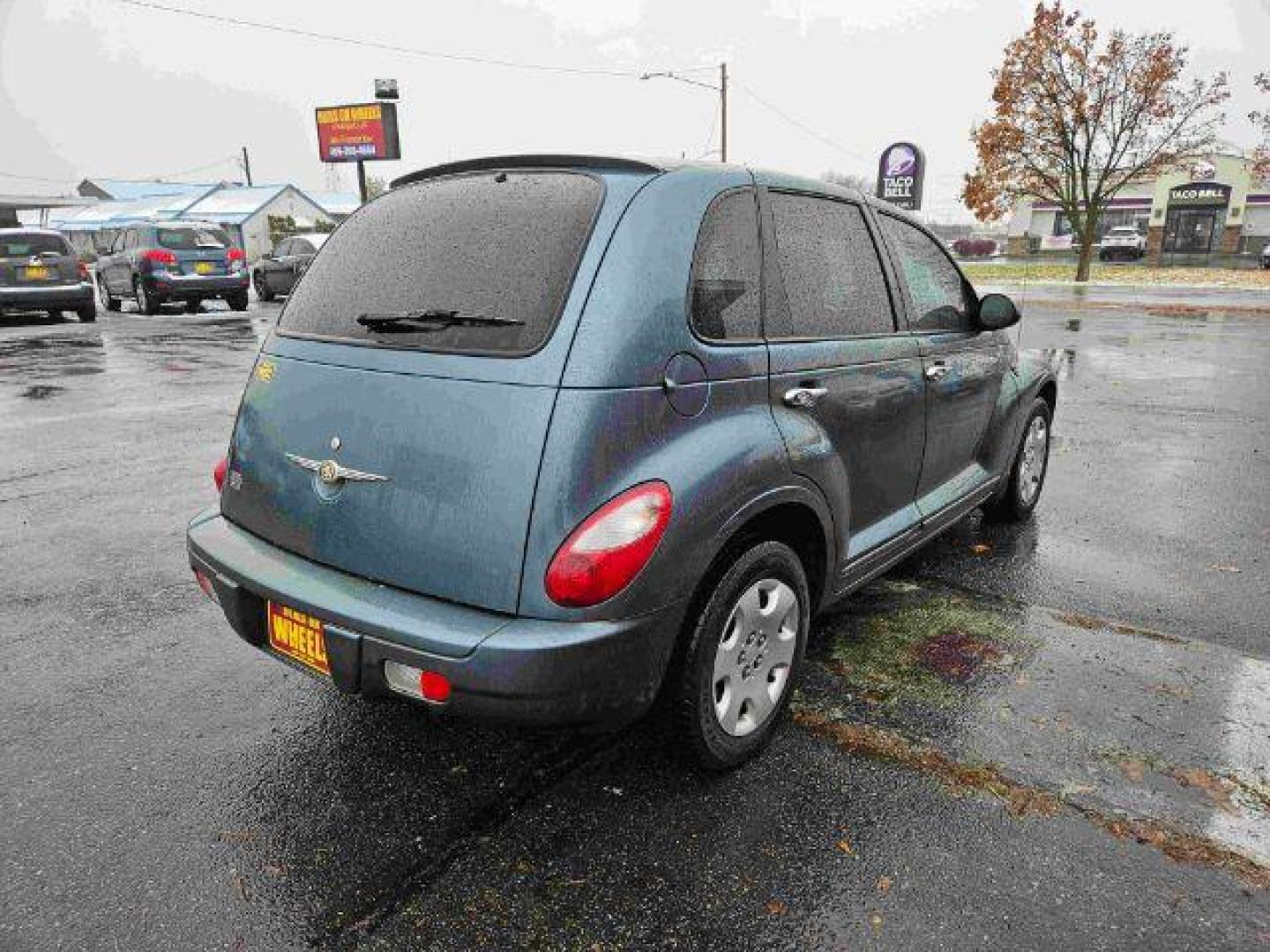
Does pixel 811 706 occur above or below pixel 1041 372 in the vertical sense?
below

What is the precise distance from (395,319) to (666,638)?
3.94 ft

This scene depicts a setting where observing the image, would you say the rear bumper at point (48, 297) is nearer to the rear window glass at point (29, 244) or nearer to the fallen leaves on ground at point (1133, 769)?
the rear window glass at point (29, 244)

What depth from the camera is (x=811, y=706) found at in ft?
10.0

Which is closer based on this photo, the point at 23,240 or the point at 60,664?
the point at 60,664

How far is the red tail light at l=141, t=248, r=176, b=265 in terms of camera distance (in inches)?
715

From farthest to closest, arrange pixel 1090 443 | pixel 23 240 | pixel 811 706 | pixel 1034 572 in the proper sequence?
pixel 23 240 < pixel 1090 443 < pixel 1034 572 < pixel 811 706

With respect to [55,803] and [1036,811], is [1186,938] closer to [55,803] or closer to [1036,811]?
[1036,811]

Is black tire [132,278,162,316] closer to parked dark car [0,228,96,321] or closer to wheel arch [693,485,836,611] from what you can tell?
parked dark car [0,228,96,321]

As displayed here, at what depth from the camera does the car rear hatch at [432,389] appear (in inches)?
86.4

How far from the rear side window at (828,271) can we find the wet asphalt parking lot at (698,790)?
1.31m

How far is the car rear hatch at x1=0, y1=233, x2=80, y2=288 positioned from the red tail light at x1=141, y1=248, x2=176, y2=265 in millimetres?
1964

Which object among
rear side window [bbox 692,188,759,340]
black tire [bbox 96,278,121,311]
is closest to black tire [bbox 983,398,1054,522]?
rear side window [bbox 692,188,759,340]

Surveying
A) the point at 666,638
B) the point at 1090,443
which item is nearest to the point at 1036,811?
the point at 666,638

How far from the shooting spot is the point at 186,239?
18.3 meters
